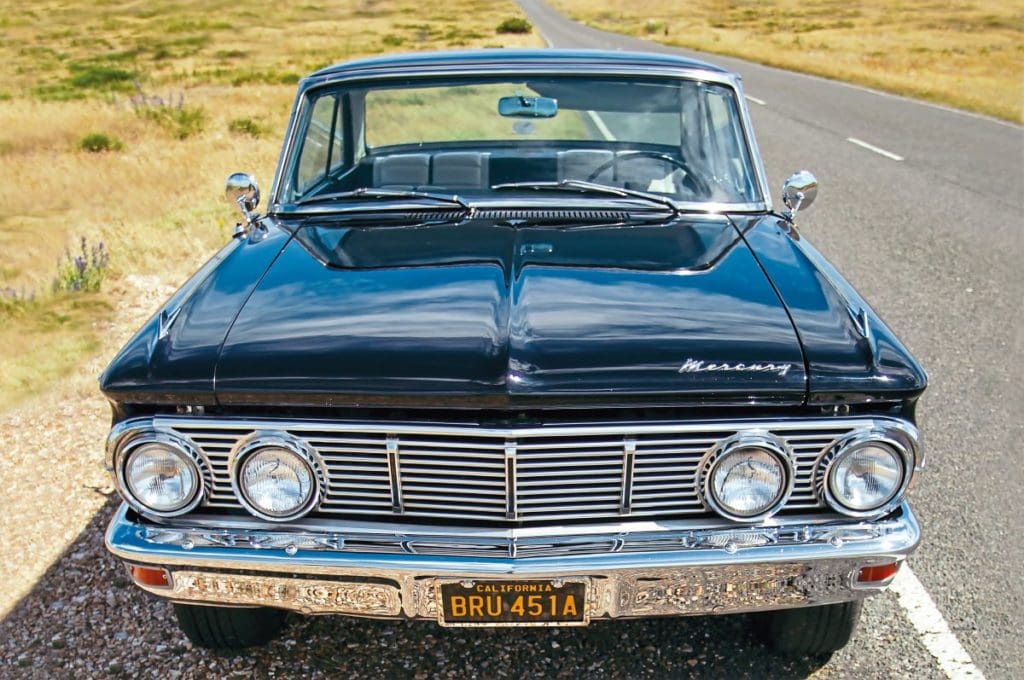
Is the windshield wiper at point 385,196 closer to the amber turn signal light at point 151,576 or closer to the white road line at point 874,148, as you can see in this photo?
the amber turn signal light at point 151,576

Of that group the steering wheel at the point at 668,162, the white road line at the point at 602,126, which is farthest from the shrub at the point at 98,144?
the steering wheel at the point at 668,162

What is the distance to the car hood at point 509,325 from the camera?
7.70 feet

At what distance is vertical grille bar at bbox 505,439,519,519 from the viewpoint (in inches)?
93.1

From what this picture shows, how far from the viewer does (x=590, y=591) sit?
7.98 feet

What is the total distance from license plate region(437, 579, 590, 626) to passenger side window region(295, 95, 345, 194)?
1.81 metres

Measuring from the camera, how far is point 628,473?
2.42m

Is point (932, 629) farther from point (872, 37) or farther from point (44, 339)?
point (872, 37)

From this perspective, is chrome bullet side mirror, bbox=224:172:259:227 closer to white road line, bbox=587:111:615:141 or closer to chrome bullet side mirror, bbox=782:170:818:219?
white road line, bbox=587:111:615:141

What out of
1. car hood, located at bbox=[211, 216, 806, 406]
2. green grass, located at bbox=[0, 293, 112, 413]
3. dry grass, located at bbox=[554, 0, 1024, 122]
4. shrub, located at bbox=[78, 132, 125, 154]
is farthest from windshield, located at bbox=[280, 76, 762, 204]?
dry grass, located at bbox=[554, 0, 1024, 122]

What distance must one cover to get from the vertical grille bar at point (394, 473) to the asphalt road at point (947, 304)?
3.87 feet

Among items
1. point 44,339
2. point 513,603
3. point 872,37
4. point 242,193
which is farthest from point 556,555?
point 872,37

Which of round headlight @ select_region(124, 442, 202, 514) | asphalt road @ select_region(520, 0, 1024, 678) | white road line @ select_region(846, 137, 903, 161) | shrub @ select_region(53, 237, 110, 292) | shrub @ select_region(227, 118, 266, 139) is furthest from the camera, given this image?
shrub @ select_region(227, 118, 266, 139)

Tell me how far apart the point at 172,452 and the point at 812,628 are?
188 cm

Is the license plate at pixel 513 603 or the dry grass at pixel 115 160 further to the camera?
the dry grass at pixel 115 160
